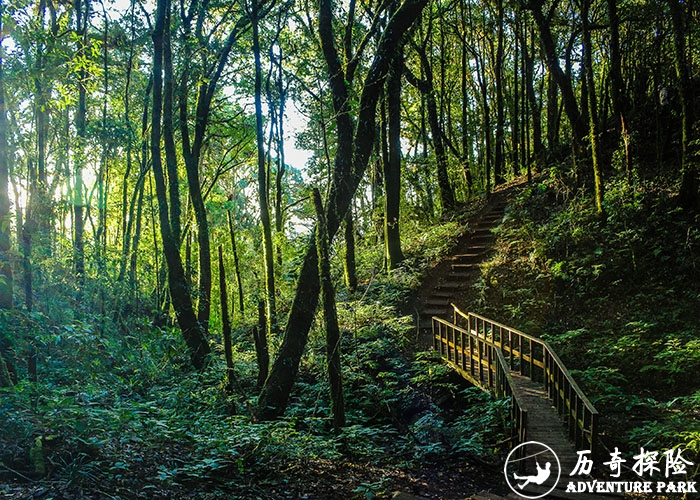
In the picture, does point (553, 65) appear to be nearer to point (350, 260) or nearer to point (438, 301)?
point (438, 301)

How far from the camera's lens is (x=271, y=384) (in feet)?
24.2

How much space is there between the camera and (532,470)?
5.66 meters

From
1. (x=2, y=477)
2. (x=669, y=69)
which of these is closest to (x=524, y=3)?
(x=669, y=69)

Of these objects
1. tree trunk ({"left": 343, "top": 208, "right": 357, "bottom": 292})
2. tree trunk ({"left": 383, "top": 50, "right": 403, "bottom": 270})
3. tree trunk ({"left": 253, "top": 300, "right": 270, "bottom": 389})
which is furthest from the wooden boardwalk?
tree trunk ({"left": 383, "top": 50, "right": 403, "bottom": 270})

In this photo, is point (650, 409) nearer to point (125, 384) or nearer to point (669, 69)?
point (125, 384)

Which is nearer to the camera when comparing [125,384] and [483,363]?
[125,384]

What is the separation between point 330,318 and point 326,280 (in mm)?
574

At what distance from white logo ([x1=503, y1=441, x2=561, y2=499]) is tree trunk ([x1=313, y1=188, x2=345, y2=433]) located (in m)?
2.57

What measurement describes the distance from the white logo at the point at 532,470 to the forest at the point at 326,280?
0.50 meters

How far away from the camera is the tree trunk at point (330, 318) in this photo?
6.48 meters

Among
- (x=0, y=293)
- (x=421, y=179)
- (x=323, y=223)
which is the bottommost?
(x=0, y=293)

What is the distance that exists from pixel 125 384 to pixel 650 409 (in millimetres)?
8868

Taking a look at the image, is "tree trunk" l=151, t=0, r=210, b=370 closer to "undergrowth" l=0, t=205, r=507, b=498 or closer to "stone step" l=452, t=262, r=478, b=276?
"undergrowth" l=0, t=205, r=507, b=498

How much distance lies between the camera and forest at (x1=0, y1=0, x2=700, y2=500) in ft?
18.5
